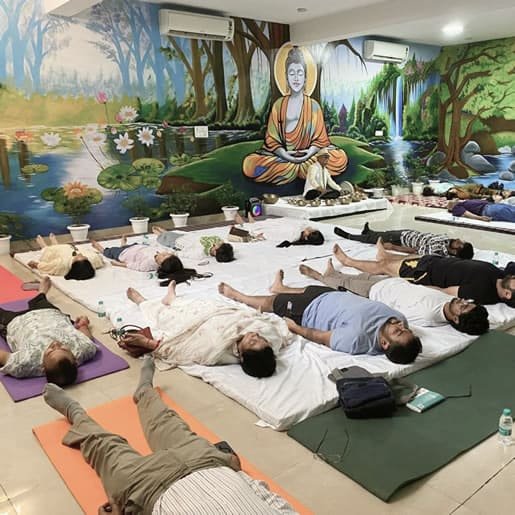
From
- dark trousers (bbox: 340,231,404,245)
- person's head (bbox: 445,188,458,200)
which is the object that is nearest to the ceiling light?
person's head (bbox: 445,188,458,200)

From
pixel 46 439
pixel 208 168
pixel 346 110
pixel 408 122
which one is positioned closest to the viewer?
pixel 46 439

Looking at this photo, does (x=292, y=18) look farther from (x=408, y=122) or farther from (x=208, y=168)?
(x=408, y=122)

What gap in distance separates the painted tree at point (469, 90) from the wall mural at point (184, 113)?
3 cm

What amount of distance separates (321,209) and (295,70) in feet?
7.64

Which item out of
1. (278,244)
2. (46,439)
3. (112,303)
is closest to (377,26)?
(278,244)

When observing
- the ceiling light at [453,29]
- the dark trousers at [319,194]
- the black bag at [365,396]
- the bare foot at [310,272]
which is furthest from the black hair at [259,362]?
the ceiling light at [453,29]

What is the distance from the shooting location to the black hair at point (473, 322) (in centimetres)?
319

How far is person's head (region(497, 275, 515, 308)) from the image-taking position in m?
3.59

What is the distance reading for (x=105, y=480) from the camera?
1828 mm

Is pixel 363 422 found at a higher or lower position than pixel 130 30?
lower

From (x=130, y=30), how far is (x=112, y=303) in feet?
13.3

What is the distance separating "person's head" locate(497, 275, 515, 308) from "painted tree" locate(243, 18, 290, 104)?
5131 mm

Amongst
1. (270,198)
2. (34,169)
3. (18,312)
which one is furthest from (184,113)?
(18,312)

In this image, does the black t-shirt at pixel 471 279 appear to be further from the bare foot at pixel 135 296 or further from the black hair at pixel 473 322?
the bare foot at pixel 135 296
